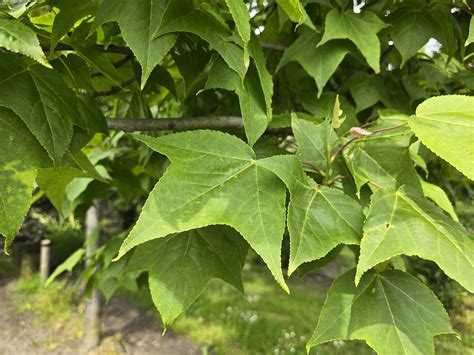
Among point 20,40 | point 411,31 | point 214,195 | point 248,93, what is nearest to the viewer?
point 20,40

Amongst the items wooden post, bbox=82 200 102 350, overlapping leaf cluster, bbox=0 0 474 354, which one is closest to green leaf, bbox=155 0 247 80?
overlapping leaf cluster, bbox=0 0 474 354

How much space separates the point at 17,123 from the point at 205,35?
0.31 meters

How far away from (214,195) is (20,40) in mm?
321

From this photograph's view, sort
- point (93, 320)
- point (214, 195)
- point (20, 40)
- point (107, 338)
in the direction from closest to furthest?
1. point (20, 40)
2. point (214, 195)
3. point (93, 320)
4. point (107, 338)

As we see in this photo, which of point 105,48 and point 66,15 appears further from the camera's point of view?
point 105,48

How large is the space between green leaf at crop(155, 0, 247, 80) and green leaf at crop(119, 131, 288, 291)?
12 centimetres

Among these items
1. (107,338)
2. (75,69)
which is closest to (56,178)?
(75,69)

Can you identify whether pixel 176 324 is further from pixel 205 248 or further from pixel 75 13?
pixel 75 13

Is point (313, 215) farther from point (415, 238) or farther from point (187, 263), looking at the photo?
point (187, 263)

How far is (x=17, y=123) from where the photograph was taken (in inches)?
25.8

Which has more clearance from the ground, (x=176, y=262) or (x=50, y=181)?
(x=50, y=181)

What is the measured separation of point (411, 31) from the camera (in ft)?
3.41

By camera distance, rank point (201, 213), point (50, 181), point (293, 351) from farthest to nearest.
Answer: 1. point (293, 351)
2. point (50, 181)
3. point (201, 213)

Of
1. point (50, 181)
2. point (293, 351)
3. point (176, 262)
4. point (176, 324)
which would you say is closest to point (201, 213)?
point (176, 262)
